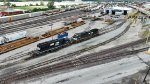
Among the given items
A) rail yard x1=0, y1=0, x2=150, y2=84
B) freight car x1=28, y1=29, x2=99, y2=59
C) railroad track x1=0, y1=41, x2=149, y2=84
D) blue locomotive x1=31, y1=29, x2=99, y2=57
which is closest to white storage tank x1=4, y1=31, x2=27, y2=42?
rail yard x1=0, y1=0, x2=150, y2=84

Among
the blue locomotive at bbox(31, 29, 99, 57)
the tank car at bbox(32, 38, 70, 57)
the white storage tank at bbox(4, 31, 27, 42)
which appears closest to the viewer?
the tank car at bbox(32, 38, 70, 57)

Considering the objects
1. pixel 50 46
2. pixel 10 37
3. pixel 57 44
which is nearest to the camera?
pixel 50 46

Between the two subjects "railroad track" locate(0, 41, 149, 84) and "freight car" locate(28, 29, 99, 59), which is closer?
"railroad track" locate(0, 41, 149, 84)

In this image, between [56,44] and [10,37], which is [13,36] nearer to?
[10,37]

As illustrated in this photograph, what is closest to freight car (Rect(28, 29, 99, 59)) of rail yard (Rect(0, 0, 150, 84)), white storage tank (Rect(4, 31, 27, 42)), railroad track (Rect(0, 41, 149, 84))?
rail yard (Rect(0, 0, 150, 84))

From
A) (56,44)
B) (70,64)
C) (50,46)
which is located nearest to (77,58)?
(70,64)

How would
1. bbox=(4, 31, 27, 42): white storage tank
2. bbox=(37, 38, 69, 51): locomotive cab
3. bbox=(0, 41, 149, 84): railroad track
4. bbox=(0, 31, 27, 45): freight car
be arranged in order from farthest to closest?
bbox=(4, 31, 27, 42): white storage tank
bbox=(0, 31, 27, 45): freight car
bbox=(37, 38, 69, 51): locomotive cab
bbox=(0, 41, 149, 84): railroad track

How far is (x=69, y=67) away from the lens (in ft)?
163

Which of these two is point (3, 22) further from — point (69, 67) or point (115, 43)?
point (69, 67)

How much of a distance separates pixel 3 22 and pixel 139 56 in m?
60.8

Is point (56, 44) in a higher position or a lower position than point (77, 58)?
higher

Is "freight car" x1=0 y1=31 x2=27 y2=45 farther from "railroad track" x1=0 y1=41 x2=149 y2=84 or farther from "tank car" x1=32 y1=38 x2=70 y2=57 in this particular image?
"railroad track" x1=0 y1=41 x2=149 y2=84

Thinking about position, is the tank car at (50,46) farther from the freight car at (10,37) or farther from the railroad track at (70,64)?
the freight car at (10,37)

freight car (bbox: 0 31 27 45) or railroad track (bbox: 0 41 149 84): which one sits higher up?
freight car (bbox: 0 31 27 45)
